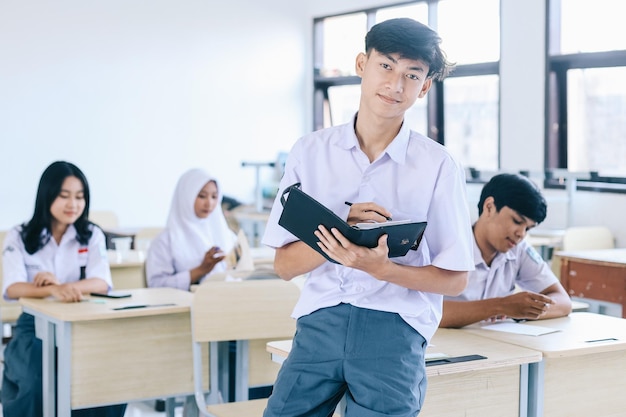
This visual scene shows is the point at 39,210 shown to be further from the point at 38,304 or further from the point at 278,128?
→ the point at 278,128

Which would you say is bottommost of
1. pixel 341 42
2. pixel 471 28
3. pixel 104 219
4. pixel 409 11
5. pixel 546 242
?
pixel 546 242

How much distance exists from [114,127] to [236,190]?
4.35 feet

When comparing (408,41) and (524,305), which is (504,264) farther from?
(408,41)

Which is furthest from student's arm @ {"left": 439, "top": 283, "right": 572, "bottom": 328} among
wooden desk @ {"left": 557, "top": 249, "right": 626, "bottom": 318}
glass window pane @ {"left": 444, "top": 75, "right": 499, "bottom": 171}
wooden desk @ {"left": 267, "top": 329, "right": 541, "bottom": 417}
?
glass window pane @ {"left": 444, "top": 75, "right": 499, "bottom": 171}

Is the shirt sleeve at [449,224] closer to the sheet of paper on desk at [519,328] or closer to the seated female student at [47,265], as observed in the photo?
the sheet of paper on desk at [519,328]

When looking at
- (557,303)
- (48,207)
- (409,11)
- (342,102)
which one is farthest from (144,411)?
(342,102)

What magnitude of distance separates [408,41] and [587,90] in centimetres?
492

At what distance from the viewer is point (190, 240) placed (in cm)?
427

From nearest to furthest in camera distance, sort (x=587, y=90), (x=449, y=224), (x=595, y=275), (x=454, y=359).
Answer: (x=449, y=224)
(x=454, y=359)
(x=595, y=275)
(x=587, y=90)

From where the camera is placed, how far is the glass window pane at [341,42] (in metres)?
8.09

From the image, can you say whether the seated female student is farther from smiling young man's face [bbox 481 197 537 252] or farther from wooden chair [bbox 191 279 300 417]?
smiling young man's face [bbox 481 197 537 252]

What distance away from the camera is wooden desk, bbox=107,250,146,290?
176 inches

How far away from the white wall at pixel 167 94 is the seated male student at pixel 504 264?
3.11 m

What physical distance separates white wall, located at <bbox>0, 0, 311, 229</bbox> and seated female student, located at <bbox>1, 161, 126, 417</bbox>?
3.31 m
